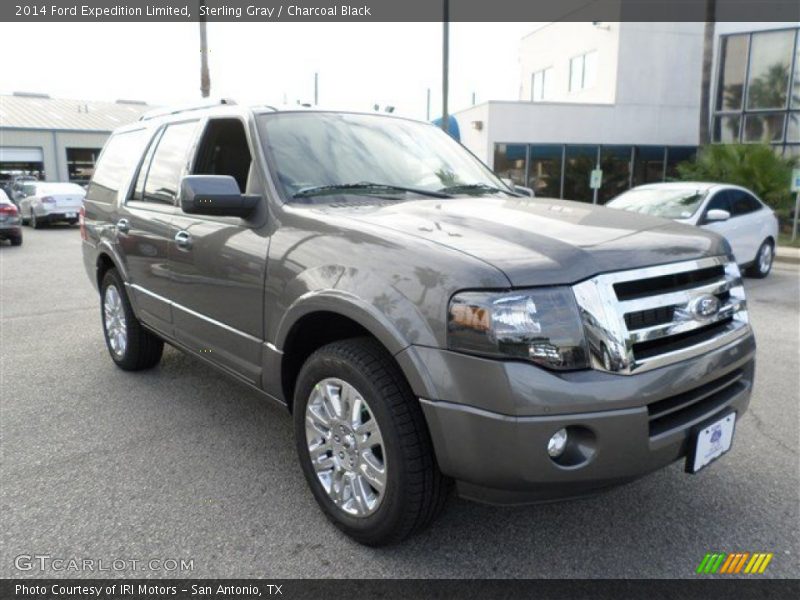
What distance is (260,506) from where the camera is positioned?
9.99 ft

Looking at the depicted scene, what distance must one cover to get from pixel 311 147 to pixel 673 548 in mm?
2570

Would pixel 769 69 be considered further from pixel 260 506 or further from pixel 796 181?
pixel 260 506

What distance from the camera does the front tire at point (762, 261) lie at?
1034 cm

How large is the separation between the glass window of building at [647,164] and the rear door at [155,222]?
21927 mm

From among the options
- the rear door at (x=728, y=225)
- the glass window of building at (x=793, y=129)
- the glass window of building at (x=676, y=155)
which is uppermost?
the glass window of building at (x=793, y=129)

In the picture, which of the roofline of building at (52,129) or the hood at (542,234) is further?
the roofline of building at (52,129)

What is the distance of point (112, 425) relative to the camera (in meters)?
3.98

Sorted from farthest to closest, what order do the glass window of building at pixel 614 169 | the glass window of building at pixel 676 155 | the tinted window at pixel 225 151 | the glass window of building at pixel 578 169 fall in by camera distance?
the glass window of building at pixel 676 155, the glass window of building at pixel 614 169, the glass window of building at pixel 578 169, the tinted window at pixel 225 151

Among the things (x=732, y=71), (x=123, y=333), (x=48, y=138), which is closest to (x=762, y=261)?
(x=123, y=333)

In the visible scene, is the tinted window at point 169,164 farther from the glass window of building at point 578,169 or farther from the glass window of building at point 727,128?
the glass window of building at point 727,128

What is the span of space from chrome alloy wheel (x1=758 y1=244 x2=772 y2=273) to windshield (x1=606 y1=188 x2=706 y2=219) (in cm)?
204

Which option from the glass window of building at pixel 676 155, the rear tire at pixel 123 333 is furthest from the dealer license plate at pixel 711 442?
the glass window of building at pixel 676 155

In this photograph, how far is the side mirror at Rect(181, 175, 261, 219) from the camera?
296 cm

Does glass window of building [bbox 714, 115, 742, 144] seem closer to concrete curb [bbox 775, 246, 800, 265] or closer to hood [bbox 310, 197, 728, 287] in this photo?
concrete curb [bbox 775, 246, 800, 265]
